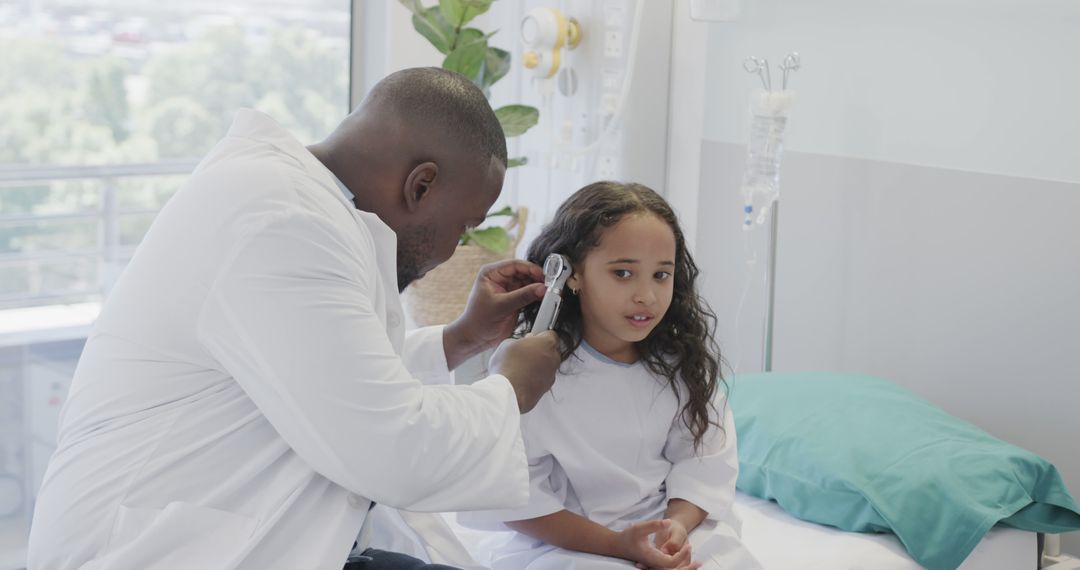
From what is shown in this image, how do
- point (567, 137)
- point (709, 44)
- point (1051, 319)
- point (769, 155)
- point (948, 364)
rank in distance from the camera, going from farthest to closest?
point (567, 137) → point (709, 44) → point (769, 155) → point (948, 364) → point (1051, 319)

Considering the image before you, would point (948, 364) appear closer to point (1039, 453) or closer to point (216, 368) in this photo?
point (1039, 453)

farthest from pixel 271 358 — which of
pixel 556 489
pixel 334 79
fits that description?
pixel 334 79

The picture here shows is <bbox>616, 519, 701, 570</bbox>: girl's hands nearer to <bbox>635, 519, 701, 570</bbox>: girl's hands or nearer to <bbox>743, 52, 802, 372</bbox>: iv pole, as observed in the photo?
<bbox>635, 519, 701, 570</bbox>: girl's hands

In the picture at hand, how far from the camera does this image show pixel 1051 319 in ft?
7.01

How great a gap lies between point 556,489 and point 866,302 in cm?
112

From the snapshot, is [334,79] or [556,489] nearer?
[556,489]

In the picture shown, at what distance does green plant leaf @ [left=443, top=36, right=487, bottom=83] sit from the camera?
9.57ft

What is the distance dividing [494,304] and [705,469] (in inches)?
15.7

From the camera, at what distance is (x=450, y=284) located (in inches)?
121

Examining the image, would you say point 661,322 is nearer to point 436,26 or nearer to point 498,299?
point 498,299

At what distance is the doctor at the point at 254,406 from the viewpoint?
116cm

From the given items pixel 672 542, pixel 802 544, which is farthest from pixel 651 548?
pixel 802 544

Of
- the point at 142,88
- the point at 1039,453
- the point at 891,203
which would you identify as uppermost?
the point at 142,88

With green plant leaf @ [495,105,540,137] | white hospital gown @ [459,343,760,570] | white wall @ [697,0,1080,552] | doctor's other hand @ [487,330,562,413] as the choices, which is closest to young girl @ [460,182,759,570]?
white hospital gown @ [459,343,760,570]
